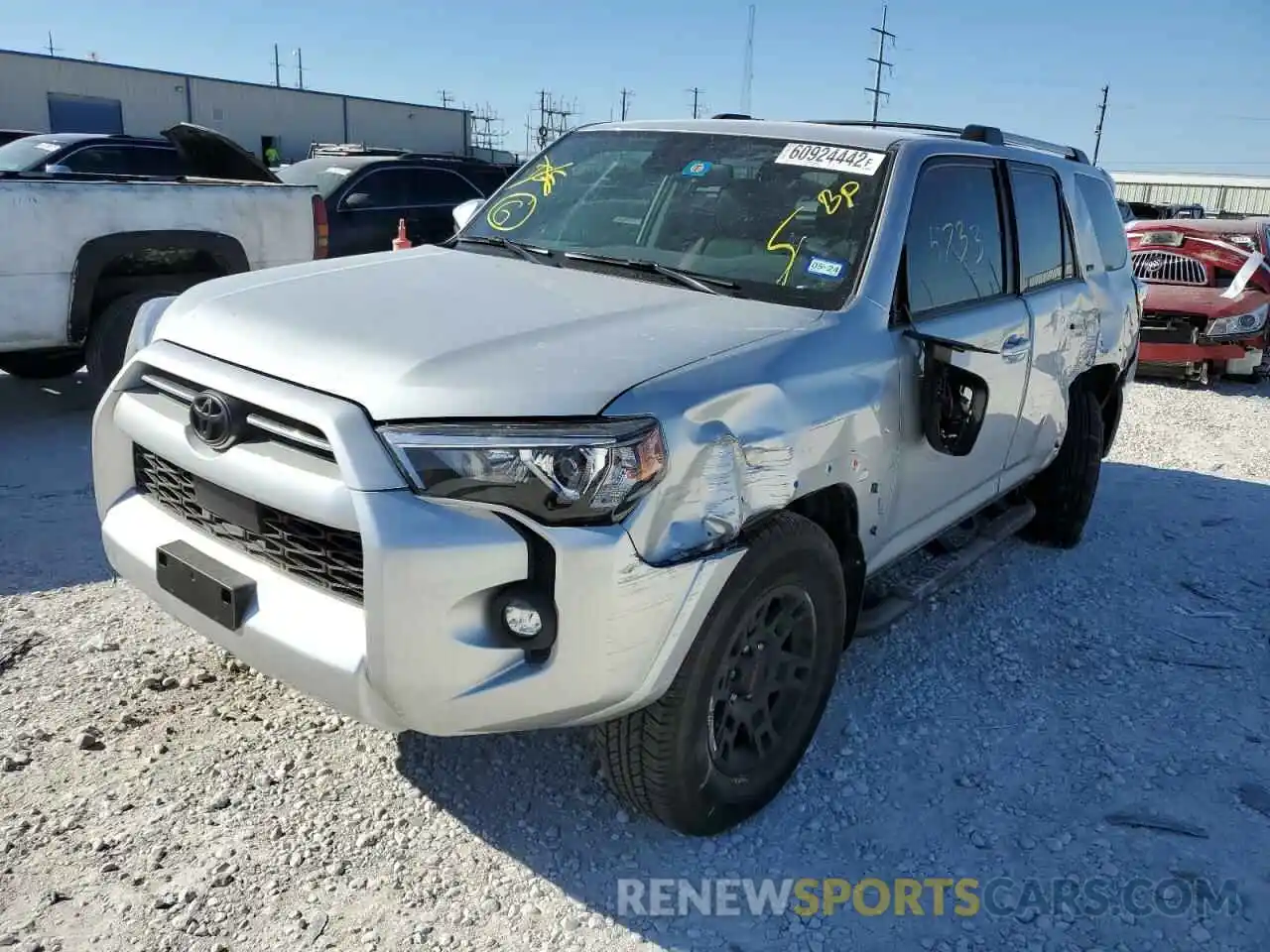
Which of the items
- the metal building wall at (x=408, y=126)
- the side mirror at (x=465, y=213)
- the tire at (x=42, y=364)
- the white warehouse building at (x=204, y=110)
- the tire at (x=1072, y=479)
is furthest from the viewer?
the metal building wall at (x=408, y=126)

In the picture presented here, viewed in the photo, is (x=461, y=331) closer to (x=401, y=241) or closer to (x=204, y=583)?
(x=204, y=583)

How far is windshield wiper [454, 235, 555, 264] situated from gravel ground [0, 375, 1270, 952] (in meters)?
1.61

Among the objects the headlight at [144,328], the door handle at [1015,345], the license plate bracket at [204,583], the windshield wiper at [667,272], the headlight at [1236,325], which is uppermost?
the windshield wiper at [667,272]

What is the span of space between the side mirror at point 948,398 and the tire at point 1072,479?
1.96 m

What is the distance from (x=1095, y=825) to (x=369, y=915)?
208 cm

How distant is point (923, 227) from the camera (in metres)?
3.44

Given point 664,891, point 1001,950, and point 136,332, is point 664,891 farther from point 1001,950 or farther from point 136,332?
point 136,332

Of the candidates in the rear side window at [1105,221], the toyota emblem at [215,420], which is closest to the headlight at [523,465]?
the toyota emblem at [215,420]

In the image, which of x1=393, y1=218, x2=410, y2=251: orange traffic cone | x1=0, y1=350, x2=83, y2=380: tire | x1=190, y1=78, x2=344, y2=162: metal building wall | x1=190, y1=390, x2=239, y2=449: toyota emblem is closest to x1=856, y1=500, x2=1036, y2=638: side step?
x1=190, y1=390, x2=239, y2=449: toyota emblem

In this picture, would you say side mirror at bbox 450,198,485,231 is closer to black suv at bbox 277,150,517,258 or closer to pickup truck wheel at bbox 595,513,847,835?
pickup truck wheel at bbox 595,513,847,835

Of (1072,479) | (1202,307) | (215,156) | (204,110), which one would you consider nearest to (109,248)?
(215,156)

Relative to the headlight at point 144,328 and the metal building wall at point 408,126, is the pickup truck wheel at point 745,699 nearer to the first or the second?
the headlight at point 144,328

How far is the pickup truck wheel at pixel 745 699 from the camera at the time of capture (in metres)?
2.50

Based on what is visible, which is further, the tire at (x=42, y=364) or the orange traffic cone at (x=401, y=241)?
the orange traffic cone at (x=401, y=241)
